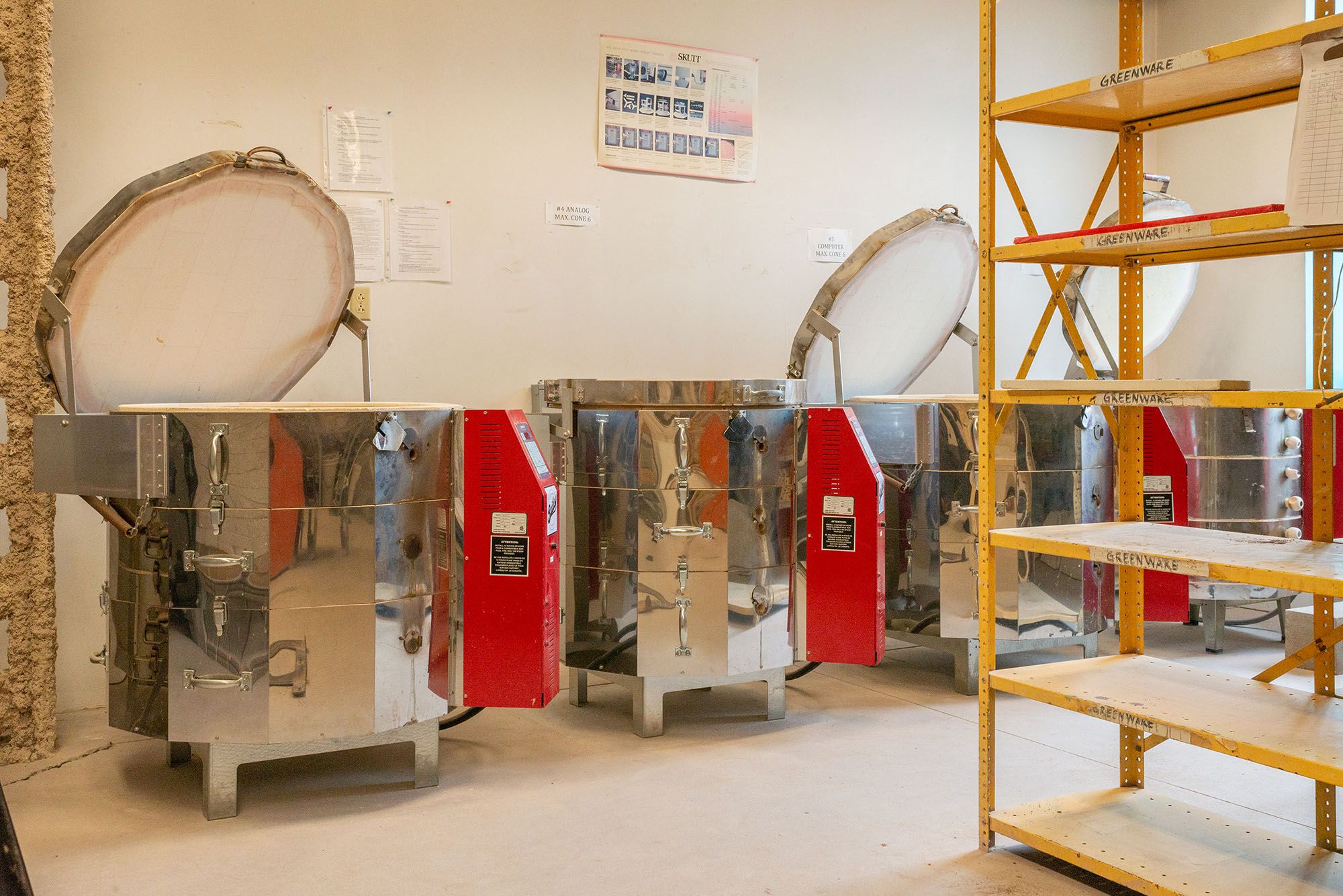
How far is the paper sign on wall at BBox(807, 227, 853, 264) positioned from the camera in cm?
468

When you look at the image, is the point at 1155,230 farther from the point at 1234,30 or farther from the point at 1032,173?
the point at 1234,30

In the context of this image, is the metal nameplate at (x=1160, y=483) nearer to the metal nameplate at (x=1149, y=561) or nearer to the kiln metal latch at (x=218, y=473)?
the metal nameplate at (x=1149, y=561)

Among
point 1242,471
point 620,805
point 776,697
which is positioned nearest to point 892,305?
point 776,697

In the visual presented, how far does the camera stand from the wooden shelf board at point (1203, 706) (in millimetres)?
1994

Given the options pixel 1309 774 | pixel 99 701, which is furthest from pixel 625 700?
pixel 1309 774

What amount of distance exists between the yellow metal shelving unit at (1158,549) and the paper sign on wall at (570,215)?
1957 mm

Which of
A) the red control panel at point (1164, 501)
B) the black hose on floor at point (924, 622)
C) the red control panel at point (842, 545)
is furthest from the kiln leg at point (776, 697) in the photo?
the red control panel at point (1164, 501)

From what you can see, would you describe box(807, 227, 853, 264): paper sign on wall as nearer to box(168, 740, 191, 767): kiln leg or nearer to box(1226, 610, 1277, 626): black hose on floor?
box(1226, 610, 1277, 626): black hose on floor

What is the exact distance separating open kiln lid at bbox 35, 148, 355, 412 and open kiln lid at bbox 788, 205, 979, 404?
162 centimetres

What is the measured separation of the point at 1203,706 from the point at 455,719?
2.17 meters

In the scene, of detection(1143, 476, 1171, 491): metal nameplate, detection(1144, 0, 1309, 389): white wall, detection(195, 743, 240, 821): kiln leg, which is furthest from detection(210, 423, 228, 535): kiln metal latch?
detection(1144, 0, 1309, 389): white wall

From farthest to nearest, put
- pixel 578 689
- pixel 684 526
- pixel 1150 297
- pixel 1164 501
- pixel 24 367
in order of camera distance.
→ pixel 1150 297
pixel 578 689
pixel 1164 501
pixel 684 526
pixel 24 367

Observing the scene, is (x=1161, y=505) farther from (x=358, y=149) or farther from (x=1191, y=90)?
(x=358, y=149)

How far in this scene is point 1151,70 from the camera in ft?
7.02
